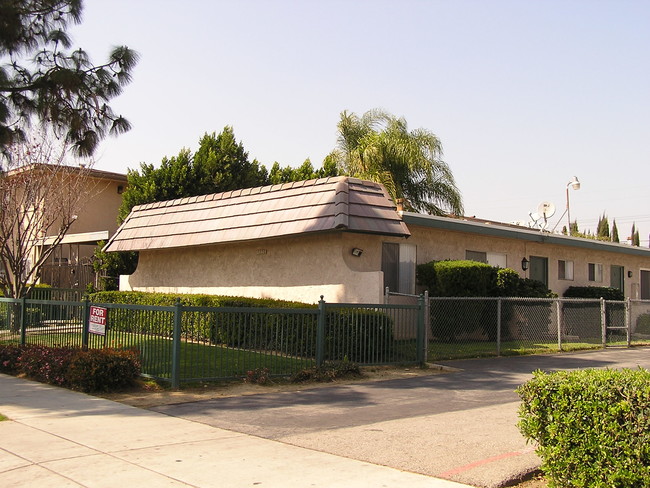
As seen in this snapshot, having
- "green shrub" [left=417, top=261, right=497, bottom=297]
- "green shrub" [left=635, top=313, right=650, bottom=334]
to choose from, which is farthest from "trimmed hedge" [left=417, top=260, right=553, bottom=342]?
"green shrub" [left=635, top=313, right=650, bottom=334]

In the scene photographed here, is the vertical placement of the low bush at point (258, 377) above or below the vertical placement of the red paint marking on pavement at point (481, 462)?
above

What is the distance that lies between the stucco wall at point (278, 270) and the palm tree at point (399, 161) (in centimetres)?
1292

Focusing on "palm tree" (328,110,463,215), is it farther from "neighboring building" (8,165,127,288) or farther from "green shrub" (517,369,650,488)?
"green shrub" (517,369,650,488)

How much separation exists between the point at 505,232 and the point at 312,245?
281 inches

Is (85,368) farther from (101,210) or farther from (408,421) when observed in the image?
(101,210)

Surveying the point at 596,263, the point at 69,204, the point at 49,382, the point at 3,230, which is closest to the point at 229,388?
the point at 49,382

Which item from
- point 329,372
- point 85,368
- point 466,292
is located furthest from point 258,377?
point 466,292

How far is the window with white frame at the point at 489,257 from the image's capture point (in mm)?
20697

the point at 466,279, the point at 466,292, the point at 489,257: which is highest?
the point at 489,257

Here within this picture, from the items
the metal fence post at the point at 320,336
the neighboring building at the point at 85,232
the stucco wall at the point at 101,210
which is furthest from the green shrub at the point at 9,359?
the stucco wall at the point at 101,210

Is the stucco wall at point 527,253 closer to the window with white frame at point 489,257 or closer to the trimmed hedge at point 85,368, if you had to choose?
the window with white frame at point 489,257

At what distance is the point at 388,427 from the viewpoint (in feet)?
28.3

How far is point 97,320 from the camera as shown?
1285 cm

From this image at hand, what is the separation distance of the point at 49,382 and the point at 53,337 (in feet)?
7.99
